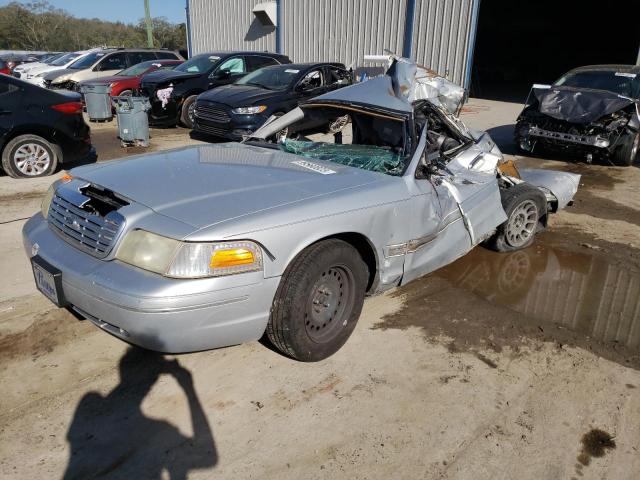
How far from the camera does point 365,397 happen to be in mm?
2879

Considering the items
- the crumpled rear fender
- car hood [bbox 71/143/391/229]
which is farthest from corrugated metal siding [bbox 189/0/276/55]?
car hood [bbox 71/143/391/229]

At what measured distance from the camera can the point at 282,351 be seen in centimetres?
305

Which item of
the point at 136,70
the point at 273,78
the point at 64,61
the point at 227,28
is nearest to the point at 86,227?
the point at 273,78

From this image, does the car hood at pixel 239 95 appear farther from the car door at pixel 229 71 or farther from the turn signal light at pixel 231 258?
the turn signal light at pixel 231 258

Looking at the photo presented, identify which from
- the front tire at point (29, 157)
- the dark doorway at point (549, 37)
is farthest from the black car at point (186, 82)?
the dark doorway at point (549, 37)

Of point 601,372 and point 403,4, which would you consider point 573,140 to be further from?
point 403,4

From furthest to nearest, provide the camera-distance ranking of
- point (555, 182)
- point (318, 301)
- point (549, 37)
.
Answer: point (549, 37)
point (555, 182)
point (318, 301)

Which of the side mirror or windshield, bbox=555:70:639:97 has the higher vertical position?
windshield, bbox=555:70:639:97

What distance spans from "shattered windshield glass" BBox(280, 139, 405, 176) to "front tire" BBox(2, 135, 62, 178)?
4690 millimetres

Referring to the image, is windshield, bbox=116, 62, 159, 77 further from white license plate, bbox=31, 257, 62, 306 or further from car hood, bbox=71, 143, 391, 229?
white license plate, bbox=31, 257, 62, 306

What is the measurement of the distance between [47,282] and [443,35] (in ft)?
47.6

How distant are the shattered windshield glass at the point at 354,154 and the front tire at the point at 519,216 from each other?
1578mm

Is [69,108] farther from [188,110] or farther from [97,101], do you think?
[97,101]

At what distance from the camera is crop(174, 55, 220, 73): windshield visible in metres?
12.0
